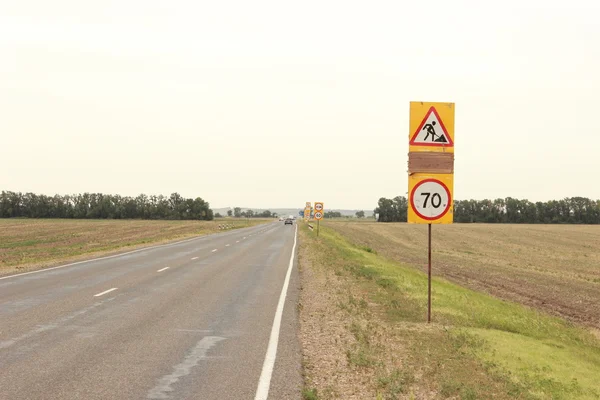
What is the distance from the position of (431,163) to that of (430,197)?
2.07 feet

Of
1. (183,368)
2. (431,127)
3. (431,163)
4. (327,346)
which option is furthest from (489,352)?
(183,368)

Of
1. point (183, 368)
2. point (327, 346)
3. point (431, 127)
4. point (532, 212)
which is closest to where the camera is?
point (183, 368)

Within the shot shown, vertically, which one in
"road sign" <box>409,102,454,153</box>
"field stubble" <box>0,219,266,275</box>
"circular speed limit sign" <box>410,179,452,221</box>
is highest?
"road sign" <box>409,102,454,153</box>

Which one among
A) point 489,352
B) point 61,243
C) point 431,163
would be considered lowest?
point 61,243

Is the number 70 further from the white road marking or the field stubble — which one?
the field stubble

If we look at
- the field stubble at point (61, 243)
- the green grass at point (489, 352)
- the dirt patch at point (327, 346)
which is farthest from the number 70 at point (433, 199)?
the field stubble at point (61, 243)

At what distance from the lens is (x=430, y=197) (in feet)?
33.7

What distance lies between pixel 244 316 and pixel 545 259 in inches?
1283

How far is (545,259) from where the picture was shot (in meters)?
38.2

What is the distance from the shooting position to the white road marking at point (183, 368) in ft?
19.7

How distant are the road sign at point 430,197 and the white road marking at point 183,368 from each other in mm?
4181

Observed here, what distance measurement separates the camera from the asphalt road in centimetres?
621

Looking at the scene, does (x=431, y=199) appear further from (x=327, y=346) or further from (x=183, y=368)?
(x=183, y=368)

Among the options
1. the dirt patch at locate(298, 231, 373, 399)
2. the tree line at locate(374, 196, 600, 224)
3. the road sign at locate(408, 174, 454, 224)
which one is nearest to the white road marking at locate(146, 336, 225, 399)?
the dirt patch at locate(298, 231, 373, 399)
